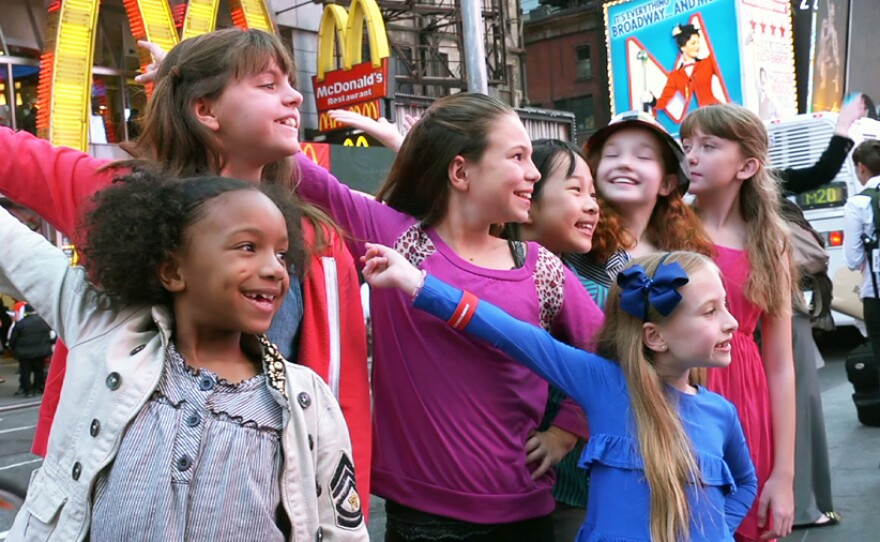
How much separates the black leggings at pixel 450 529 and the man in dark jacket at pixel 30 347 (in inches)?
504

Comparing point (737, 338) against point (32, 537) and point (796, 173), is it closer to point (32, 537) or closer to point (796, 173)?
point (796, 173)

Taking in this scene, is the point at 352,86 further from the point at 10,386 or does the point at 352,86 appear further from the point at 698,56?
the point at 10,386

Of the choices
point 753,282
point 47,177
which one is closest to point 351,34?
point 753,282

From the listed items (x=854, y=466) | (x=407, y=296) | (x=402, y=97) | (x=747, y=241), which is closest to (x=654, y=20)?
(x=402, y=97)

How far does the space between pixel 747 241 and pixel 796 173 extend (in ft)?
5.52

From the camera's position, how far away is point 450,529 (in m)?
2.26

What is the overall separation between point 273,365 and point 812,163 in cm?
1014

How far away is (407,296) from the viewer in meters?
2.38

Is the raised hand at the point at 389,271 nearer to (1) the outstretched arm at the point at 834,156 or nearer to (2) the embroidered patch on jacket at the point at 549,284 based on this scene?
(2) the embroidered patch on jacket at the point at 549,284

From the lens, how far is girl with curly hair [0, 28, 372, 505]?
6.55ft

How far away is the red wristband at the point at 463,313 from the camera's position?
2.23 meters

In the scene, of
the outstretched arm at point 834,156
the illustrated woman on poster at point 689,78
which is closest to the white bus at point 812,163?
the illustrated woman on poster at point 689,78

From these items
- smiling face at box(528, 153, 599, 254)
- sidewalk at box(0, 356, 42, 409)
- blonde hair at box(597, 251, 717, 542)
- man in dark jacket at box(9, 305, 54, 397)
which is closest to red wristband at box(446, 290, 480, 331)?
blonde hair at box(597, 251, 717, 542)

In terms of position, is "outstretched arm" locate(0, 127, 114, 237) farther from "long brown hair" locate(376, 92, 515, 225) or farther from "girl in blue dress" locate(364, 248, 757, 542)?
"long brown hair" locate(376, 92, 515, 225)
